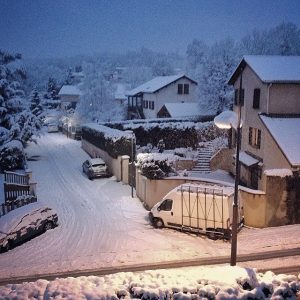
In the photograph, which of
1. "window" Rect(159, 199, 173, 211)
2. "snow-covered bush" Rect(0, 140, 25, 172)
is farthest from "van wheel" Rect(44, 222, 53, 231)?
"snow-covered bush" Rect(0, 140, 25, 172)

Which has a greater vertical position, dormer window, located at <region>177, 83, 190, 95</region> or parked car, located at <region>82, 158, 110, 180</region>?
dormer window, located at <region>177, 83, 190, 95</region>

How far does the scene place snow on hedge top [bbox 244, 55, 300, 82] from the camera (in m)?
27.4

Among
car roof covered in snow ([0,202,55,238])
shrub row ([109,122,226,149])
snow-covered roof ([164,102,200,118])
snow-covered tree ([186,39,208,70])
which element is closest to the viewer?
car roof covered in snow ([0,202,55,238])

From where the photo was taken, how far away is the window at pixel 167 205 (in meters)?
20.6

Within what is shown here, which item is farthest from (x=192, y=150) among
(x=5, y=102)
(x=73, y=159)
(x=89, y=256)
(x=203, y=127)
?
(x=89, y=256)

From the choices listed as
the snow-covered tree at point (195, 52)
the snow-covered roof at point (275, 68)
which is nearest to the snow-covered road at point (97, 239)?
the snow-covered roof at point (275, 68)

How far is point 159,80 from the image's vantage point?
6247 centimetres

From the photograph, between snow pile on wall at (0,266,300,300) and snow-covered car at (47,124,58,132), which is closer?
snow pile on wall at (0,266,300,300)

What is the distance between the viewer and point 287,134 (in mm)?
25234

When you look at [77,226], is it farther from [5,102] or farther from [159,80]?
[159,80]

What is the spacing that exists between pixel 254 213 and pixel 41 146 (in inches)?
1481

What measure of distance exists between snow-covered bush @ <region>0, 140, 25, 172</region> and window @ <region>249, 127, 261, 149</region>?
19.1 m

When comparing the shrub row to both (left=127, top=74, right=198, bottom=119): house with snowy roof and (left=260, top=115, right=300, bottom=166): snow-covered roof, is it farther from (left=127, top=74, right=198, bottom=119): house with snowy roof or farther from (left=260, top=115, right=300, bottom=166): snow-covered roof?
(left=260, top=115, right=300, bottom=166): snow-covered roof

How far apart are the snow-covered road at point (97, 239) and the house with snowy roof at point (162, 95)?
28.3 meters
